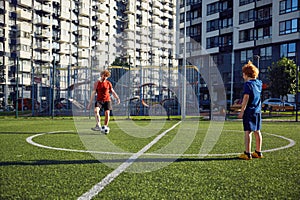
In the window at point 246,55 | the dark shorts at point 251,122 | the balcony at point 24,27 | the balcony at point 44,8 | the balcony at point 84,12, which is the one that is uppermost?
the balcony at point 84,12

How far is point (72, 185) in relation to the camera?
3.57 m

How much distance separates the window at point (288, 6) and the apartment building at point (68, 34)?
51.8ft

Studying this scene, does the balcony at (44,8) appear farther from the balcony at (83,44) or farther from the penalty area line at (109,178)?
the penalty area line at (109,178)

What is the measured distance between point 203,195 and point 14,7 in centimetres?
6023

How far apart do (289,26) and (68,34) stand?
42352mm

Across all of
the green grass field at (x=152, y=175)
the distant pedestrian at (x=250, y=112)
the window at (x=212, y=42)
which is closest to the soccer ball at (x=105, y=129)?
the green grass field at (x=152, y=175)

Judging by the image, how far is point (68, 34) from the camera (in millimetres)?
65125

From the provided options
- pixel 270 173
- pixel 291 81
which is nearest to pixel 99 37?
pixel 291 81

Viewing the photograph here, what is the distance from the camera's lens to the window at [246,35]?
4777 centimetres

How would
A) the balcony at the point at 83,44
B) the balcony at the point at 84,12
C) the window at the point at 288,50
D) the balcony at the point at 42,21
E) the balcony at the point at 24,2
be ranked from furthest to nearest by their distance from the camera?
the balcony at the point at 84,12
the balcony at the point at 83,44
the balcony at the point at 42,21
the balcony at the point at 24,2
the window at the point at 288,50

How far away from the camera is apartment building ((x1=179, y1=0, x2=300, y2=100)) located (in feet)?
141

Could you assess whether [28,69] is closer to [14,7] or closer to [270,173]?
[14,7]

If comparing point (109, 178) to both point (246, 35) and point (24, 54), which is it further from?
point (24, 54)

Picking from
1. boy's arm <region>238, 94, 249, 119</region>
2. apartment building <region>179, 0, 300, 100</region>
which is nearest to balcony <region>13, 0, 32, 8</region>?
apartment building <region>179, 0, 300, 100</region>
